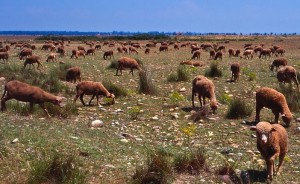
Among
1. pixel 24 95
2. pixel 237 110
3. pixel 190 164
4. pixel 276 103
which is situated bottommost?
pixel 237 110

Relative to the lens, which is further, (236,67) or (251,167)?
(236,67)

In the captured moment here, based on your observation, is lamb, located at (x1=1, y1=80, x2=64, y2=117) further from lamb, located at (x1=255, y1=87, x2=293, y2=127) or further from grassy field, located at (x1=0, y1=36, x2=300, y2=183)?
lamb, located at (x1=255, y1=87, x2=293, y2=127)

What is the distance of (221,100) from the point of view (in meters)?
18.7

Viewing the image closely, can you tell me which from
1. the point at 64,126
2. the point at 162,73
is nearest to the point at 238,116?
the point at 64,126

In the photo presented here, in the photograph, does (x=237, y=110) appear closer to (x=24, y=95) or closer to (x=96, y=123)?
(x=96, y=123)

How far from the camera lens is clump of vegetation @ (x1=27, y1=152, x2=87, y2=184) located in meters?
8.31

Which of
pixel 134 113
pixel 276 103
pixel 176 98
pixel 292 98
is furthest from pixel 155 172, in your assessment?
pixel 292 98

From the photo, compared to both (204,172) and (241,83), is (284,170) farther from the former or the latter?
(241,83)

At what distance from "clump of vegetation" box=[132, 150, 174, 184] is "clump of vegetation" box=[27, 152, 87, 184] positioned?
3.58 ft

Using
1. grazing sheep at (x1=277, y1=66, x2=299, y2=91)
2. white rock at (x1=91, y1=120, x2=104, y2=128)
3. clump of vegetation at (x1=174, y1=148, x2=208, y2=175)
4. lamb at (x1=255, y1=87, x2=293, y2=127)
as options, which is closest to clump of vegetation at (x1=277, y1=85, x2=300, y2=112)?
lamb at (x1=255, y1=87, x2=293, y2=127)

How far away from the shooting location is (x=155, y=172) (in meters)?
8.77

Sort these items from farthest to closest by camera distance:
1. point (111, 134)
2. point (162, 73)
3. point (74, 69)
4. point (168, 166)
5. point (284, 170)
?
point (162, 73) < point (74, 69) < point (111, 134) < point (284, 170) < point (168, 166)

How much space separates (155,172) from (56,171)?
198 cm

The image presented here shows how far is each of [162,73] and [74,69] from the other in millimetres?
7029
